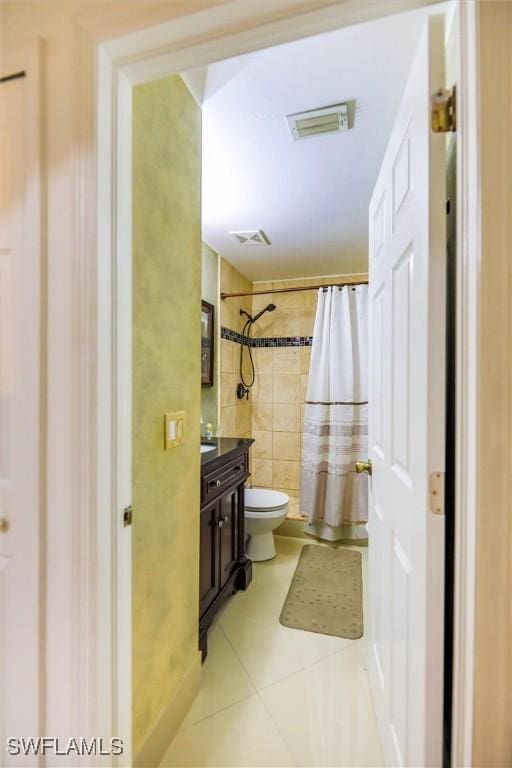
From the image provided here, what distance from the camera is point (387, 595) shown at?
1.08 metres

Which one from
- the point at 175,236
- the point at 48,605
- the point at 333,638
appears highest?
the point at 175,236

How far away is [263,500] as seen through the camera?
93.4 inches

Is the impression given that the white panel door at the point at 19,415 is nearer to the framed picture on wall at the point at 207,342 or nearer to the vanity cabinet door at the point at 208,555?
the vanity cabinet door at the point at 208,555

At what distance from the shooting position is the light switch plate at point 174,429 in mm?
1111

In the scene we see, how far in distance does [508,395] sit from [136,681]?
3.89 feet

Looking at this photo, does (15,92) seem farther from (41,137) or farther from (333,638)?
(333,638)

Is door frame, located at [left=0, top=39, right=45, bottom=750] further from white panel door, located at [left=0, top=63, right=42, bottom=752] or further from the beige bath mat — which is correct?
the beige bath mat

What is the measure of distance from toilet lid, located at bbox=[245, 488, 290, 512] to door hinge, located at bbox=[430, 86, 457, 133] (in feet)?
6.82

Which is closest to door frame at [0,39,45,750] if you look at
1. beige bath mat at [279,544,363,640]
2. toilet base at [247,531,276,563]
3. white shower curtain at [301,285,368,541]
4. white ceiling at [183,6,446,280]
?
white ceiling at [183,6,446,280]

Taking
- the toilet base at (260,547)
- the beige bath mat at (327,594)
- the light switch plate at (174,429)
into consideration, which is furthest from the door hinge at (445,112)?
the toilet base at (260,547)

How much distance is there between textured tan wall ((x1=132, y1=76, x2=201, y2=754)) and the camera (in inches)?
38.9

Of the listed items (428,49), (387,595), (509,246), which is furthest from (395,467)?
(428,49)

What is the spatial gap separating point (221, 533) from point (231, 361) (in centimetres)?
147

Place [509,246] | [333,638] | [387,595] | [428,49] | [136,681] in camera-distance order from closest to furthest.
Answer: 1. [509,246]
2. [428,49]
3. [136,681]
4. [387,595]
5. [333,638]
